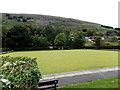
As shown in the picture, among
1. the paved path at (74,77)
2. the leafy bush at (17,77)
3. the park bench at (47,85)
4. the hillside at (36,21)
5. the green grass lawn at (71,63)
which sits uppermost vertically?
the hillside at (36,21)

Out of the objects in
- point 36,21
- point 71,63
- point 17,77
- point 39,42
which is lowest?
point 71,63

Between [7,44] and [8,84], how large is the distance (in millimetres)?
27083

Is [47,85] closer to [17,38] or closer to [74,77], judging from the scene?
[74,77]

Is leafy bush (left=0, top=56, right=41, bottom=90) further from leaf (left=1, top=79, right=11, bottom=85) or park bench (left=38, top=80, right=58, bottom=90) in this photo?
park bench (left=38, top=80, right=58, bottom=90)

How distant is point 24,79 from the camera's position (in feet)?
5.47

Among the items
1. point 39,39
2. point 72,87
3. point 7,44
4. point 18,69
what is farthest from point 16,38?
point 18,69

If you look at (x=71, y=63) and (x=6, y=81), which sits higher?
(x=6, y=81)

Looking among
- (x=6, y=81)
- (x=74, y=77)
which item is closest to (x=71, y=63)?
(x=74, y=77)

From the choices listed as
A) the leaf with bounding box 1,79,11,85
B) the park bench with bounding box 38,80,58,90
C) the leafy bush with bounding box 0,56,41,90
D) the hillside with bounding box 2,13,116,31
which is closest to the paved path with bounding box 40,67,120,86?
the park bench with bounding box 38,80,58,90

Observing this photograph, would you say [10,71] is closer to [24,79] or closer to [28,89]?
[24,79]

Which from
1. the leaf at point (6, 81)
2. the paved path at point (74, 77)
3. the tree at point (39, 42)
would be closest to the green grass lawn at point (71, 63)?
the paved path at point (74, 77)

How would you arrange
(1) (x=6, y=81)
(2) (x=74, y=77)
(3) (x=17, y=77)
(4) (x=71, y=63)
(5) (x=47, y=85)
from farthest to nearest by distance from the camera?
1. (4) (x=71, y=63)
2. (2) (x=74, y=77)
3. (5) (x=47, y=85)
4. (3) (x=17, y=77)
5. (1) (x=6, y=81)

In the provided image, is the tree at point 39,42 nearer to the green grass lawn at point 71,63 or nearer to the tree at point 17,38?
the tree at point 17,38

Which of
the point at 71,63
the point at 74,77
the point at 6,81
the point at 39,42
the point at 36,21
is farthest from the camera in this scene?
the point at 36,21
